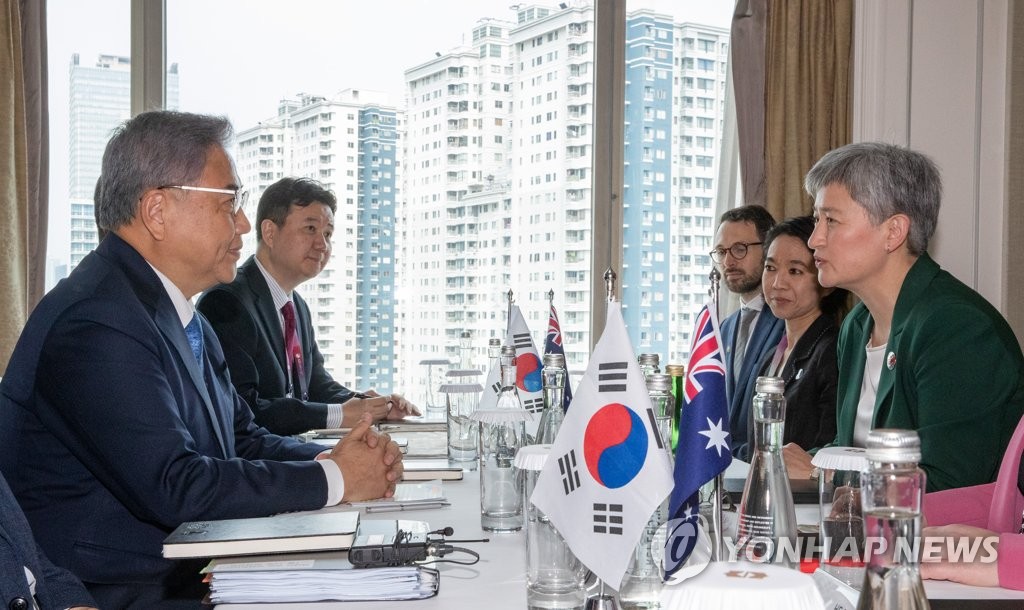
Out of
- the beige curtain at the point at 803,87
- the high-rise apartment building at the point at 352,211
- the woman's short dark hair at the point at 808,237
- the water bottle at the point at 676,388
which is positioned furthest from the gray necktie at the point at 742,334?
the water bottle at the point at 676,388

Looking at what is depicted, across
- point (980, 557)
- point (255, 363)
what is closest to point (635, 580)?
point (980, 557)

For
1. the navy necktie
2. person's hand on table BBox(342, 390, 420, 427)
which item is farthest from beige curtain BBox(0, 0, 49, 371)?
the navy necktie

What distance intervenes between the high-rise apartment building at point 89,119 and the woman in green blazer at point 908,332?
3161 millimetres

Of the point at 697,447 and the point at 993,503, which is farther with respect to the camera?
the point at 993,503

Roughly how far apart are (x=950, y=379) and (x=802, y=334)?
121 centimetres

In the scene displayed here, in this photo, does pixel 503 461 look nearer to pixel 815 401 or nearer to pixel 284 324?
pixel 815 401

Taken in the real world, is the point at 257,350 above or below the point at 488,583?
above

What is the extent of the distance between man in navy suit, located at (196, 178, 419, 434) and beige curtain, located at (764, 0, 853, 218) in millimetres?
2013

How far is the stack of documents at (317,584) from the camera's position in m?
1.24

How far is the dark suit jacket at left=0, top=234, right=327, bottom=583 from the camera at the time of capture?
1.59m

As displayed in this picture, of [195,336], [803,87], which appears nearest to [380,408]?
[195,336]

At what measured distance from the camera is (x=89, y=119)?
4195 mm

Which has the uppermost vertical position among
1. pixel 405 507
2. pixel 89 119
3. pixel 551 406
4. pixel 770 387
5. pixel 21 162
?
pixel 89 119

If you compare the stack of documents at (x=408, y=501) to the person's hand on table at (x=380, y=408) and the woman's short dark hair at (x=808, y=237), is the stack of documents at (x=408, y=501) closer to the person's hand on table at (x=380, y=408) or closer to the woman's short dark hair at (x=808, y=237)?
the person's hand on table at (x=380, y=408)
